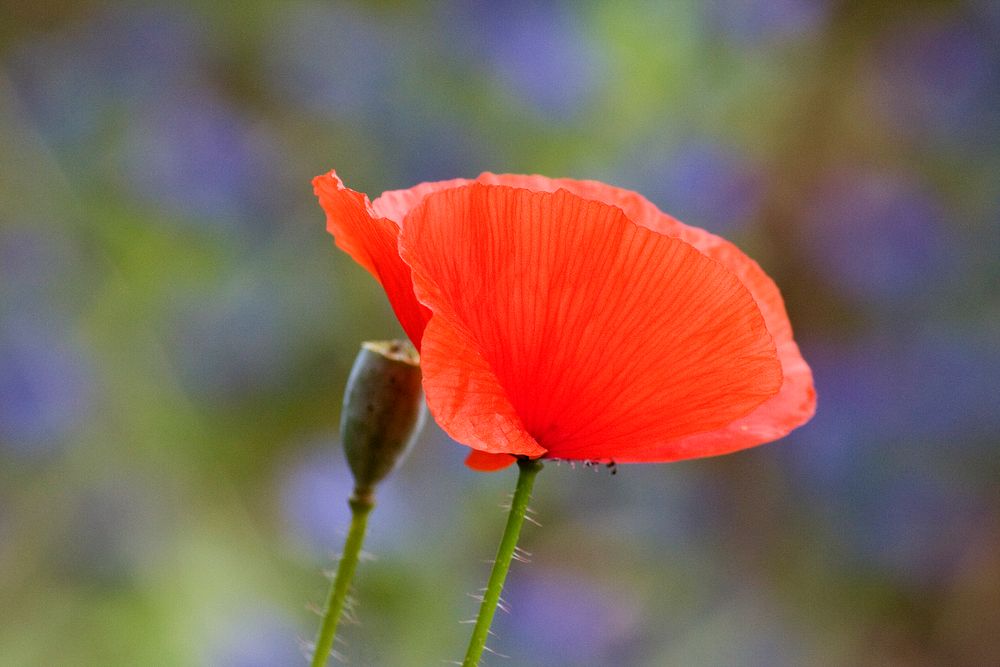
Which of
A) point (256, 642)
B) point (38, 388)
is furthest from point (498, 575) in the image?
point (38, 388)

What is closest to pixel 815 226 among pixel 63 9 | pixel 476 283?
pixel 63 9

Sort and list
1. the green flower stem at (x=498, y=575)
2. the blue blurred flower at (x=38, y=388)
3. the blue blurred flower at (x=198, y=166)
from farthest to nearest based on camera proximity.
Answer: the blue blurred flower at (x=198, y=166) → the blue blurred flower at (x=38, y=388) → the green flower stem at (x=498, y=575)

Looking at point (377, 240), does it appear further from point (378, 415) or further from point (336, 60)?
point (336, 60)

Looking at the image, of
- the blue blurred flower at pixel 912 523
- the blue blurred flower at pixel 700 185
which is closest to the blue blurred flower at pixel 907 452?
the blue blurred flower at pixel 912 523

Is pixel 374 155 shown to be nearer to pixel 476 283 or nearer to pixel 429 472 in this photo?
pixel 429 472

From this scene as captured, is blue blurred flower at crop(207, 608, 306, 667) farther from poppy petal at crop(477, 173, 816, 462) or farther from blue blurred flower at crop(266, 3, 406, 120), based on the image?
poppy petal at crop(477, 173, 816, 462)

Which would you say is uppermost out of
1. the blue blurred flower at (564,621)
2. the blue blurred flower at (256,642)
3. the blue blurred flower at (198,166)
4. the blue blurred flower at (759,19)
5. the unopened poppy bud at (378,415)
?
the blue blurred flower at (759,19)

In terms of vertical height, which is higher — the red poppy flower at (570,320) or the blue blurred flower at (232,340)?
the blue blurred flower at (232,340)

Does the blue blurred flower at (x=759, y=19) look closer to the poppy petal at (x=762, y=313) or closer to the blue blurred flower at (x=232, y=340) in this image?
the blue blurred flower at (x=232, y=340)
